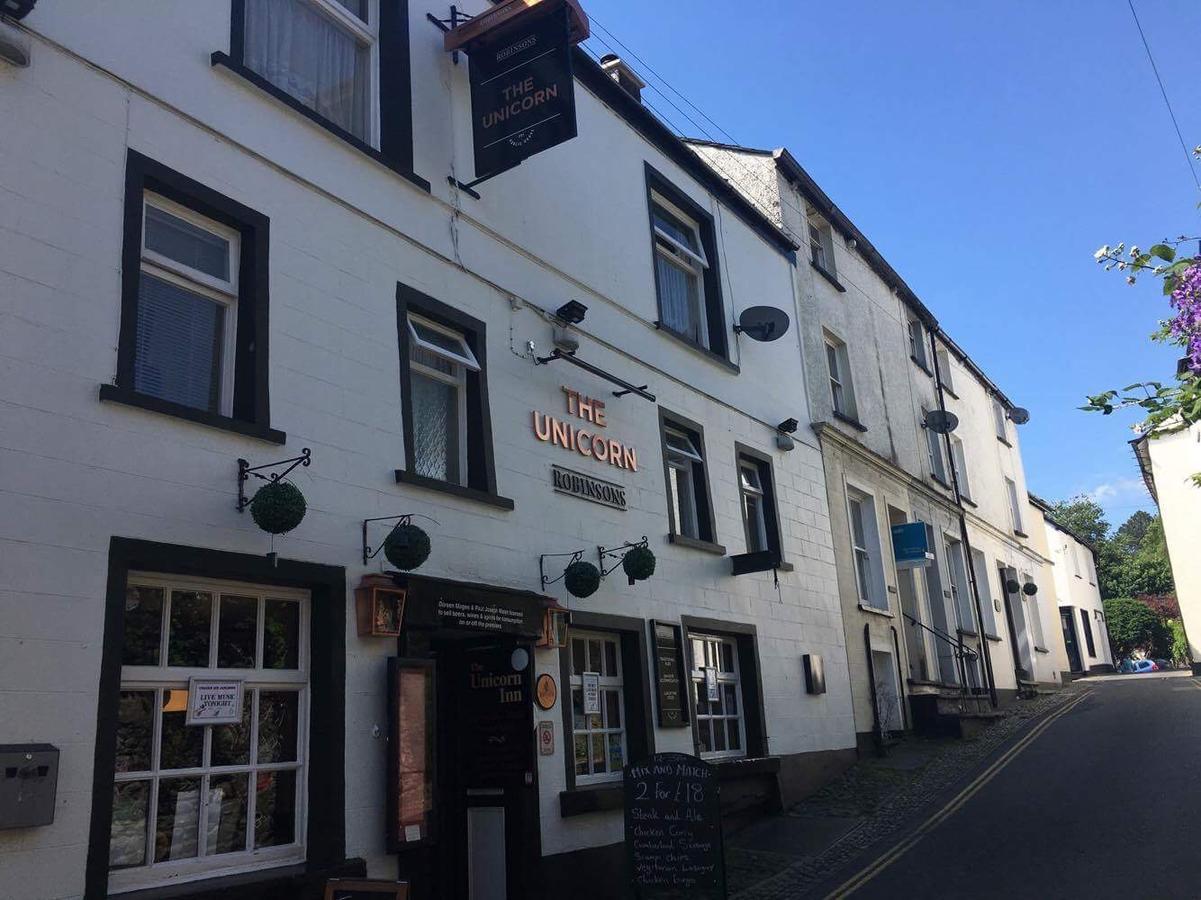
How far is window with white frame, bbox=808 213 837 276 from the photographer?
19.8m

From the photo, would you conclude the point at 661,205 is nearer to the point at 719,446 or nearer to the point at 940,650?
the point at 719,446

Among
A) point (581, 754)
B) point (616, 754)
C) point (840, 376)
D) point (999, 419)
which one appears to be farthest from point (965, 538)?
point (581, 754)

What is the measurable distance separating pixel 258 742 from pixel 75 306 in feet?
10.4

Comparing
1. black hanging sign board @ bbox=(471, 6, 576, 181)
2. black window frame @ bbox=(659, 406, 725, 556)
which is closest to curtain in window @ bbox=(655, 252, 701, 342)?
black window frame @ bbox=(659, 406, 725, 556)

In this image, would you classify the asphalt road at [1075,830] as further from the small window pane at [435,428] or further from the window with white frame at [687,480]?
the small window pane at [435,428]

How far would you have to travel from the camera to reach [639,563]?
34.1 feet

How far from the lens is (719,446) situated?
13.7 meters

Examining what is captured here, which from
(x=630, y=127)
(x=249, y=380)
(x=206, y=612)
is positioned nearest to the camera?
(x=206, y=612)

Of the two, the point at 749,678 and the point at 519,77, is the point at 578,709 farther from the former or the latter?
the point at 519,77

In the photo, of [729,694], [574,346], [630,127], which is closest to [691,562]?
[729,694]

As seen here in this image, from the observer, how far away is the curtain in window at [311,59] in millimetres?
8625

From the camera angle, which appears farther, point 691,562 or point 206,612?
point 691,562

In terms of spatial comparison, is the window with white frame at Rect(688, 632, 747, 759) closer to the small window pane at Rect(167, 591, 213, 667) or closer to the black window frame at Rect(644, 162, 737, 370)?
the black window frame at Rect(644, 162, 737, 370)

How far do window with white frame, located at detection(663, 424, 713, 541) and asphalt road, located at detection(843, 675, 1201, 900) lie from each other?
441 cm
